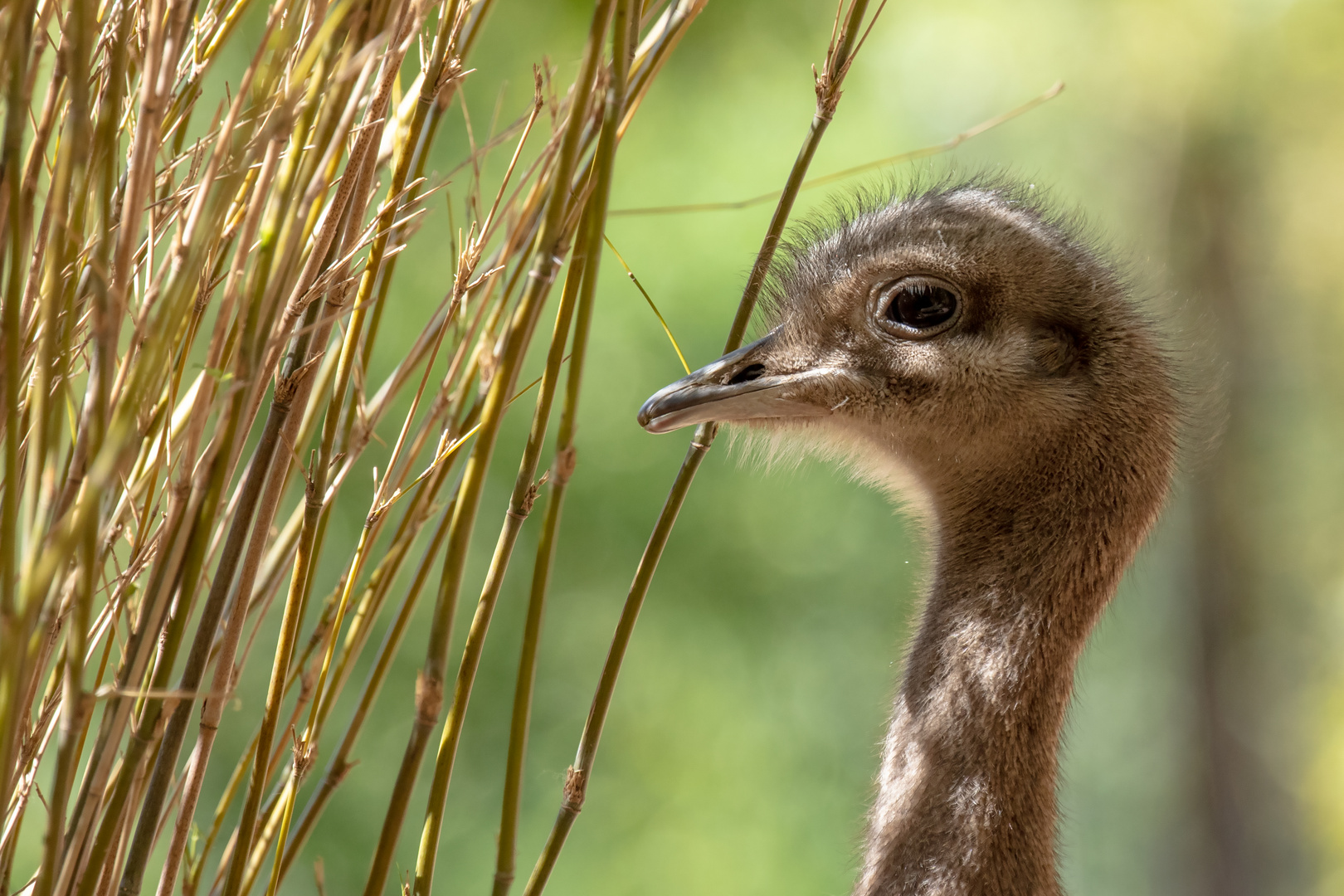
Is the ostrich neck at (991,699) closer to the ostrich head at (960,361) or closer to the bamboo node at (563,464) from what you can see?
the ostrich head at (960,361)

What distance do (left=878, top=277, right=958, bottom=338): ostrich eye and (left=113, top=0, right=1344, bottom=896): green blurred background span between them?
2834 millimetres

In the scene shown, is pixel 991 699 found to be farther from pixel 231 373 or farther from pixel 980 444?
pixel 231 373

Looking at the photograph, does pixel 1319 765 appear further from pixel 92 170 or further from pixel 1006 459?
pixel 92 170

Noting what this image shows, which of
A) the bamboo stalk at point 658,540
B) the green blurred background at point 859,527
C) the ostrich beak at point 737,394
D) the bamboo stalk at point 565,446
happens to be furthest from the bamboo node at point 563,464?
the green blurred background at point 859,527

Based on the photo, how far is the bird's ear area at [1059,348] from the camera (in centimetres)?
131

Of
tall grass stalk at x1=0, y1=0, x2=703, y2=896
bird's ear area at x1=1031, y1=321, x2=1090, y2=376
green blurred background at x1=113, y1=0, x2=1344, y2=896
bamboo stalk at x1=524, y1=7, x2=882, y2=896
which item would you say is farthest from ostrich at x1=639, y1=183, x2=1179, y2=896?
green blurred background at x1=113, y1=0, x2=1344, y2=896

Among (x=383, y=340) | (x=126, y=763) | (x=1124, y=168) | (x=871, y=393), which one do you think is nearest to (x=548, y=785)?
(x=383, y=340)

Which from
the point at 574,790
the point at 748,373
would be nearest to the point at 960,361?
the point at 748,373

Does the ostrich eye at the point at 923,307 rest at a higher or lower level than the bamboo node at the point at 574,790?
higher

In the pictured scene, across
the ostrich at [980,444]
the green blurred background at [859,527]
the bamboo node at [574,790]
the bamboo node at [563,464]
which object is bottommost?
the bamboo node at [574,790]

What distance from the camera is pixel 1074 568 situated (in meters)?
1.23

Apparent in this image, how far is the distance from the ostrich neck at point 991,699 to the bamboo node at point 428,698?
0.54m

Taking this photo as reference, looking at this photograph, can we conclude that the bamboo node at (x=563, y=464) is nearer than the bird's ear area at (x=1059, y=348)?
Yes

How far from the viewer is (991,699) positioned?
3.81 ft
